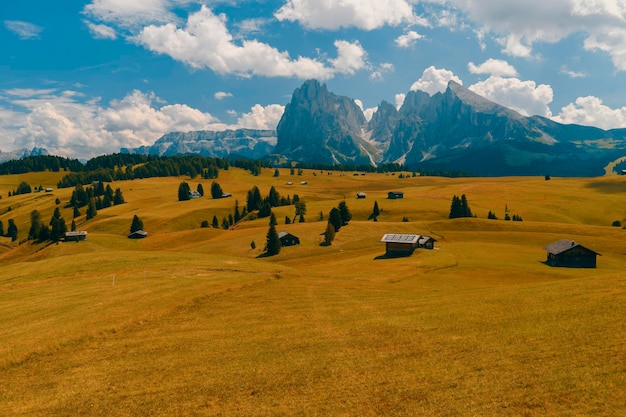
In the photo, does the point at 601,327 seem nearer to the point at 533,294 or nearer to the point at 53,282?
the point at 533,294

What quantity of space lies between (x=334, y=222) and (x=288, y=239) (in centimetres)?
1924

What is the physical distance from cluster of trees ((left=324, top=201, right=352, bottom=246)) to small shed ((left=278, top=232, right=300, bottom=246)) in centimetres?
967

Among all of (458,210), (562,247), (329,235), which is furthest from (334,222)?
(562,247)

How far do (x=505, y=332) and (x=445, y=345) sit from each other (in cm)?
496

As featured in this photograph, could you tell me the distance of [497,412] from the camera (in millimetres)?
18812

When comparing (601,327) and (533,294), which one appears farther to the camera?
(533,294)

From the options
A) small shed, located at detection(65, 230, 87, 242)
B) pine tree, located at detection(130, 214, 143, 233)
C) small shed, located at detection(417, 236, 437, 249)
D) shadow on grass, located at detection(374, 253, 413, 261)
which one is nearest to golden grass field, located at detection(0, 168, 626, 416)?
shadow on grass, located at detection(374, 253, 413, 261)

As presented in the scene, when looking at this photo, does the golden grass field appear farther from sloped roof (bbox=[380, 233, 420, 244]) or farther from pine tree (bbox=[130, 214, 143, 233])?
pine tree (bbox=[130, 214, 143, 233])

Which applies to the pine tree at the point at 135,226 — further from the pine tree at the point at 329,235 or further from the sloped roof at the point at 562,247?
the sloped roof at the point at 562,247

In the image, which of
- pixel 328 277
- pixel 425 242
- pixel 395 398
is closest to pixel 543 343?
pixel 395 398

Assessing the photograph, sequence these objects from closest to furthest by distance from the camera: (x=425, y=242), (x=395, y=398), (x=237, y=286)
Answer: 1. (x=395, y=398)
2. (x=237, y=286)
3. (x=425, y=242)

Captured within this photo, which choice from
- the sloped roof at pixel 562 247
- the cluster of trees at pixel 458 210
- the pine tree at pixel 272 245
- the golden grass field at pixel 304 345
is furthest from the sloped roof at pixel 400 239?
the cluster of trees at pixel 458 210

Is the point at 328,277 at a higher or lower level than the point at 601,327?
lower

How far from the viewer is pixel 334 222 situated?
137 meters
